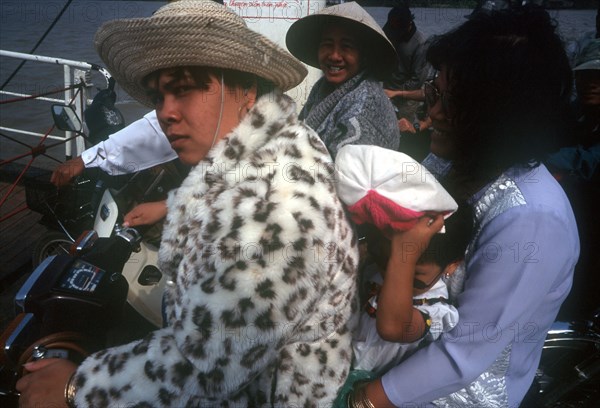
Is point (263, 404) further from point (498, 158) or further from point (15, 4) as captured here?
point (15, 4)

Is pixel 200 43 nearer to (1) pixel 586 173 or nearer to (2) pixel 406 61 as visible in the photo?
(1) pixel 586 173

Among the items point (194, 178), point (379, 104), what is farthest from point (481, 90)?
point (379, 104)

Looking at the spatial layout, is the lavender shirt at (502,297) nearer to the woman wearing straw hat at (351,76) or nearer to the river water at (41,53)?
the river water at (41,53)

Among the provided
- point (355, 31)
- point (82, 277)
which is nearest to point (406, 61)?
point (355, 31)

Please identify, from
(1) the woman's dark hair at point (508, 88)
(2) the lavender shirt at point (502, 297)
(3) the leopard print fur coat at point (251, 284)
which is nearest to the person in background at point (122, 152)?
(3) the leopard print fur coat at point (251, 284)

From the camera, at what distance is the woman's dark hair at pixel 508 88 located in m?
1.34

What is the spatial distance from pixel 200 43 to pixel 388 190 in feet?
2.66

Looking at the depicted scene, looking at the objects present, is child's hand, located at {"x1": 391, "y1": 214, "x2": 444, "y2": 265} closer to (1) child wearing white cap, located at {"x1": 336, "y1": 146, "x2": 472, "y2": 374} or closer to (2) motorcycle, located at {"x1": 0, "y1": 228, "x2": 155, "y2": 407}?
(1) child wearing white cap, located at {"x1": 336, "y1": 146, "x2": 472, "y2": 374}

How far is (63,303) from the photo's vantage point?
1.72m

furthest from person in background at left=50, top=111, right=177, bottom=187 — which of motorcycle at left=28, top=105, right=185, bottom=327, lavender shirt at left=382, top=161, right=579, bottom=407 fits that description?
lavender shirt at left=382, top=161, right=579, bottom=407

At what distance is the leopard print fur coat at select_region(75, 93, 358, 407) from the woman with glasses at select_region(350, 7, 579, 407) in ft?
1.13

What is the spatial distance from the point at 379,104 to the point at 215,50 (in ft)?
5.47

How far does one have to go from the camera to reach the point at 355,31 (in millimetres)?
2992

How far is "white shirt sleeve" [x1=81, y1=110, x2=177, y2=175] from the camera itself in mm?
2805
